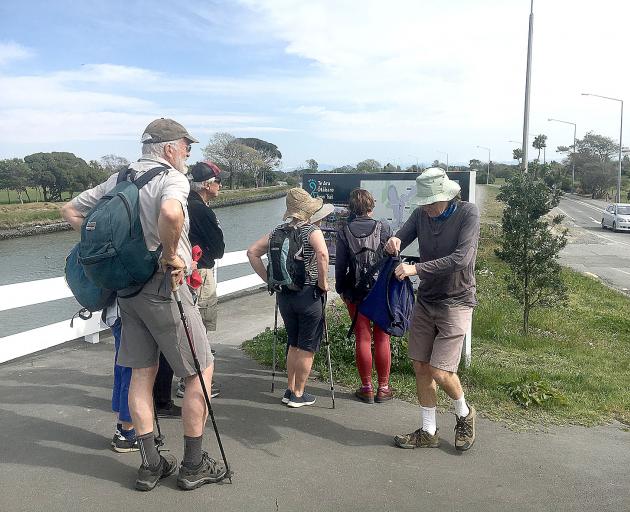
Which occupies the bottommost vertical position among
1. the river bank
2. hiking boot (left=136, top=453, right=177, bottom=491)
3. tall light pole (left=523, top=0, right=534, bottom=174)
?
hiking boot (left=136, top=453, right=177, bottom=491)

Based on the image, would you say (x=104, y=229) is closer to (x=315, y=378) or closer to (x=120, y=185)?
(x=120, y=185)

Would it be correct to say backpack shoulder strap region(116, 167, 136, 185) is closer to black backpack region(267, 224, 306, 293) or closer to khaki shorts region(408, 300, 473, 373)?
black backpack region(267, 224, 306, 293)

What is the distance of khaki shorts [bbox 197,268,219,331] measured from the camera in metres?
4.64

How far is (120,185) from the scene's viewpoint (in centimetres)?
293

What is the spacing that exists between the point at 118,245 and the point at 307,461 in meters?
1.65

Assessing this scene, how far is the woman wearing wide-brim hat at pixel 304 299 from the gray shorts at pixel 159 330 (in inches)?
46.6

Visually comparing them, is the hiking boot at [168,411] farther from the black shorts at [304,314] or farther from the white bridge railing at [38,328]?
the white bridge railing at [38,328]

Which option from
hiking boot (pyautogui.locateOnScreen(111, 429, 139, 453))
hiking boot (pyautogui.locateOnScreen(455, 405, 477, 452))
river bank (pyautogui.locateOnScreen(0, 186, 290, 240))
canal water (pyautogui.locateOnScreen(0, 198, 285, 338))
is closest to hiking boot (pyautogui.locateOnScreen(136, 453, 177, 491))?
hiking boot (pyautogui.locateOnScreen(111, 429, 139, 453))

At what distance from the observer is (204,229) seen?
4.34 meters

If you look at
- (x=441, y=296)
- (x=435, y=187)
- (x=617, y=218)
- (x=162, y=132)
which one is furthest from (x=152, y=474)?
(x=617, y=218)

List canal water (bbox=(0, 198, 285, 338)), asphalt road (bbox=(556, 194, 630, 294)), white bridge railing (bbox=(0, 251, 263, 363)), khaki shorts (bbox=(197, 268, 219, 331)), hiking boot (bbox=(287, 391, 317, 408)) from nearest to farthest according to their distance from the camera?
hiking boot (bbox=(287, 391, 317, 408)), khaki shorts (bbox=(197, 268, 219, 331)), white bridge railing (bbox=(0, 251, 263, 363)), canal water (bbox=(0, 198, 285, 338)), asphalt road (bbox=(556, 194, 630, 294))

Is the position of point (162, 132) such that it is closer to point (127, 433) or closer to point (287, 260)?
point (287, 260)

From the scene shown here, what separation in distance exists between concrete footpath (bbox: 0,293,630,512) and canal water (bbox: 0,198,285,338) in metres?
3.83

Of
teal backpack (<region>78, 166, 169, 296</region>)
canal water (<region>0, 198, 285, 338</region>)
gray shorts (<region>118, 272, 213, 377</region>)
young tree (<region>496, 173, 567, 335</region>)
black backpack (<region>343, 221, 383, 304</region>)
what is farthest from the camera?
canal water (<region>0, 198, 285, 338</region>)
